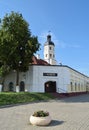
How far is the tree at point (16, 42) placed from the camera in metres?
33.5

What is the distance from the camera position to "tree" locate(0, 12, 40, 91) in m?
33.5

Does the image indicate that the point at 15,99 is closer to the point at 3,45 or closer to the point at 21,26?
the point at 3,45

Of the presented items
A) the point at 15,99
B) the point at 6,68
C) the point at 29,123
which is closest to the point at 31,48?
the point at 6,68

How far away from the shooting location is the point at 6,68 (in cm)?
3550

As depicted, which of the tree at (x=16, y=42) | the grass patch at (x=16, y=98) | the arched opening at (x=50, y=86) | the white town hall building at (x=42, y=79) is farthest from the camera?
the arched opening at (x=50, y=86)

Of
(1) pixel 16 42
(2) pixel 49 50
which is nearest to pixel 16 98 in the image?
(1) pixel 16 42

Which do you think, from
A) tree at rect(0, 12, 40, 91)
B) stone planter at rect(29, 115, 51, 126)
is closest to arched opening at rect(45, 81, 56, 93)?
tree at rect(0, 12, 40, 91)

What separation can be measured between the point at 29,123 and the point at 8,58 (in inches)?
888

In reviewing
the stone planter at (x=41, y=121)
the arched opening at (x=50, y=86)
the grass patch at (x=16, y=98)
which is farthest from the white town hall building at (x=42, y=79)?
the stone planter at (x=41, y=121)

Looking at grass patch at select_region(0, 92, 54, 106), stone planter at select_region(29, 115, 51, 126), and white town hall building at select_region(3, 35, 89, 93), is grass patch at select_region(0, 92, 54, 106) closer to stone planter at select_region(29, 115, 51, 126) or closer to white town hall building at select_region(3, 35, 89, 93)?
white town hall building at select_region(3, 35, 89, 93)

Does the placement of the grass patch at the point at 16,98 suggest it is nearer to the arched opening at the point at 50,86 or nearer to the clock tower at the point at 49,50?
the arched opening at the point at 50,86

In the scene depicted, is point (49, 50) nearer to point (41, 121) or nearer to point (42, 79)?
point (42, 79)

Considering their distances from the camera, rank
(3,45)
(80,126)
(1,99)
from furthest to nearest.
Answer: (3,45)
(1,99)
(80,126)

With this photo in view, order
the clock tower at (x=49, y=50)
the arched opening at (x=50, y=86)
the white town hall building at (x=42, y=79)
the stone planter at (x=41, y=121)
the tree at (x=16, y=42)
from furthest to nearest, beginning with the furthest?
1. the clock tower at (x=49, y=50)
2. the arched opening at (x=50, y=86)
3. the white town hall building at (x=42, y=79)
4. the tree at (x=16, y=42)
5. the stone planter at (x=41, y=121)
